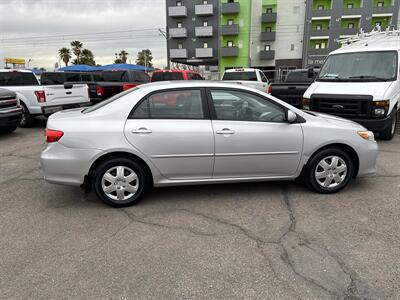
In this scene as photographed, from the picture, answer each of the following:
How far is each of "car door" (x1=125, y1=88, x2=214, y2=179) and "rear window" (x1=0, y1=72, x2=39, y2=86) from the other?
25.2 ft

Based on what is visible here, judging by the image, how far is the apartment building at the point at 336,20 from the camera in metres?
38.9

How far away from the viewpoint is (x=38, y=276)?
271 cm

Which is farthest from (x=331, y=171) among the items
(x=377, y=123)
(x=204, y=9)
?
(x=204, y=9)

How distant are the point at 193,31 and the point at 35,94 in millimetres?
39666

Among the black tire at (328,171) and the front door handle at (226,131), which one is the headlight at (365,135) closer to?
the black tire at (328,171)

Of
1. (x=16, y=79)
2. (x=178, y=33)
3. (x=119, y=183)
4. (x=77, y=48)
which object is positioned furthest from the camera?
(x=77, y=48)

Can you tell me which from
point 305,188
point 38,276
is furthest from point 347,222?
point 38,276

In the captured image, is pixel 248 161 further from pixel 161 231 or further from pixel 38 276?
pixel 38 276

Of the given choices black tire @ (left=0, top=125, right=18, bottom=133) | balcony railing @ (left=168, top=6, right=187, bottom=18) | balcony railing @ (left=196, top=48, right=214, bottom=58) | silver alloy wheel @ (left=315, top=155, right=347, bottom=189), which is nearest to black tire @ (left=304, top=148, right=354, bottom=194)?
silver alloy wheel @ (left=315, top=155, right=347, bottom=189)

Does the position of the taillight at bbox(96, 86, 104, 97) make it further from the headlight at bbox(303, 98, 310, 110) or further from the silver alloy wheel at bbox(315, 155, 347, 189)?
the silver alloy wheel at bbox(315, 155, 347, 189)

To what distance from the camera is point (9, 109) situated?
27.1 feet

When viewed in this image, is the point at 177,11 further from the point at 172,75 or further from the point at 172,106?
the point at 172,106

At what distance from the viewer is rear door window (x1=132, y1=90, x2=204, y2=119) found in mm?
3982

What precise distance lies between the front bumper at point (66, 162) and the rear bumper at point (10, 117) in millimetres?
5308
